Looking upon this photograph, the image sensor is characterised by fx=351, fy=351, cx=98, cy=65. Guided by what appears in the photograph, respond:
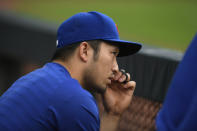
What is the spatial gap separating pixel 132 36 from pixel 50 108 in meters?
11.5

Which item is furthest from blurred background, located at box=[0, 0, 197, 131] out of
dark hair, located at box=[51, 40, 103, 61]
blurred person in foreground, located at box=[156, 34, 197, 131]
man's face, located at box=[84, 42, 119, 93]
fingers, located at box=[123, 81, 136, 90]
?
blurred person in foreground, located at box=[156, 34, 197, 131]

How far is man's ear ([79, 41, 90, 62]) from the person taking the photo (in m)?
2.05

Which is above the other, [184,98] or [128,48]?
[184,98]

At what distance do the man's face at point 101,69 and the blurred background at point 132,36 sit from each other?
0.89ft

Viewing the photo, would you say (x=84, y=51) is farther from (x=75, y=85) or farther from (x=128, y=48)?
(x=128, y=48)

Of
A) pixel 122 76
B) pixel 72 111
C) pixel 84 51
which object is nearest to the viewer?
pixel 72 111

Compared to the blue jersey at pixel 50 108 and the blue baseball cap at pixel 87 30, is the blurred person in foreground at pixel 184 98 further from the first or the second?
the blue baseball cap at pixel 87 30

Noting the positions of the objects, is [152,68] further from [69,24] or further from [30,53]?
[30,53]

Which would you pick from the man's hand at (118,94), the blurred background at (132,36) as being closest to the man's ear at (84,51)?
the man's hand at (118,94)

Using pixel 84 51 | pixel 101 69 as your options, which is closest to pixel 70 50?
pixel 84 51

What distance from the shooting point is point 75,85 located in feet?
6.14

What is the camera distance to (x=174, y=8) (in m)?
14.4

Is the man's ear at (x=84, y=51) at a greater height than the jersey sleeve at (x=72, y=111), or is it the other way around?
the man's ear at (x=84, y=51)

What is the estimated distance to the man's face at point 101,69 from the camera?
6.84 feet
